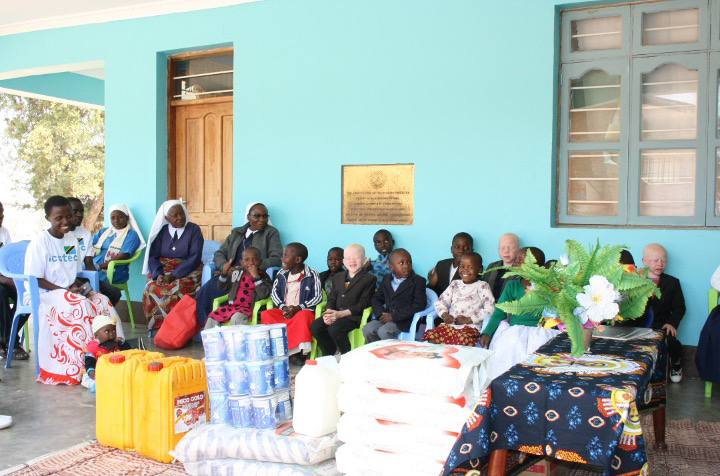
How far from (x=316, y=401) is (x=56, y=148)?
15553 mm

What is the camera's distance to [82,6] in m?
8.38

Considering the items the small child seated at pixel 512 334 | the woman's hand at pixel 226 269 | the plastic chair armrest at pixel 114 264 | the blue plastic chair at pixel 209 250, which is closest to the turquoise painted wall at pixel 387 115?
the blue plastic chair at pixel 209 250

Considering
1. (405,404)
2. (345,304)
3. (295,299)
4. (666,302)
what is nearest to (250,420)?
(405,404)

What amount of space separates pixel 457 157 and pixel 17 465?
14.5 ft

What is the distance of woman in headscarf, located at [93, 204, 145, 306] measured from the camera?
26.5 ft

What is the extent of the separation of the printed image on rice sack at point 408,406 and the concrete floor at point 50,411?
2.06 m

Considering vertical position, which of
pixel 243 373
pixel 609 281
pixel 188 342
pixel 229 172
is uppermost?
pixel 229 172

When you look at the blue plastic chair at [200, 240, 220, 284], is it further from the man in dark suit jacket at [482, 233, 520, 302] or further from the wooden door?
the man in dark suit jacket at [482, 233, 520, 302]

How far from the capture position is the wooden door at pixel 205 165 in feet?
→ 27.5

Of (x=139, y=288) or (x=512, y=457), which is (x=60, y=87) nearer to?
(x=139, y=288)

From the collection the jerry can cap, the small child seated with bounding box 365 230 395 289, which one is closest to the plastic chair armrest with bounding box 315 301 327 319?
the small child seated with bounding box 365 230 395 289

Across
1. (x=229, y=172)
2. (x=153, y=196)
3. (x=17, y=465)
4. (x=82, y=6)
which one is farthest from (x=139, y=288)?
(x=17, y=465)

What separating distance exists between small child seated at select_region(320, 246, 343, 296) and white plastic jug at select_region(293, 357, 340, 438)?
313cm

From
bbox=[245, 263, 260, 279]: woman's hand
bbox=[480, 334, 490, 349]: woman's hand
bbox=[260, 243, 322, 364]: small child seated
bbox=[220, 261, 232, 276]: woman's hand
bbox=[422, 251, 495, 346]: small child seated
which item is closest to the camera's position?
bbox=[480, 334, 490, 349]: woman's hand
